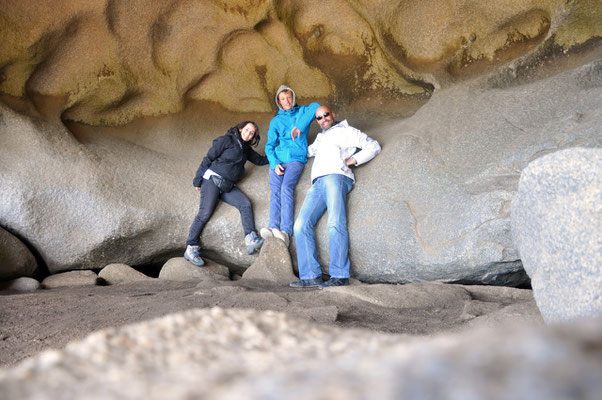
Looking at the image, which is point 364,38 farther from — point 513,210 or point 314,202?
point 513,210

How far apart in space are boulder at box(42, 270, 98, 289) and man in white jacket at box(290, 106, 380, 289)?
173 cm

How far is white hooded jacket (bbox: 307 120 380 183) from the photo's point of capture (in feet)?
14.4

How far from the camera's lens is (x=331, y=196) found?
14.0ft

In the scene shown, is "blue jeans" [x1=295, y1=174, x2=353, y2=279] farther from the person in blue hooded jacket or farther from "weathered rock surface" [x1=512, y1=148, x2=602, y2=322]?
"weathered rock surface" [x1=512, y1=148, x2=602, y2=322]

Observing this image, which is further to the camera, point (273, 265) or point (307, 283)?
point (273, 265)

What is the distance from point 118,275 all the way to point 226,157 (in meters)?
1.38

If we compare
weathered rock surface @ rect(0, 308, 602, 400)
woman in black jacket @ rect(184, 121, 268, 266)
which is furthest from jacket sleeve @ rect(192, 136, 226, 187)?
weathered rock surface @ rect(0, 308, 602, 400)

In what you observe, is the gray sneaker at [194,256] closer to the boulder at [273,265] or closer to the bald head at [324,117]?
the boulder at [273,265]


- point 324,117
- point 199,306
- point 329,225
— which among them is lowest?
point 199,306

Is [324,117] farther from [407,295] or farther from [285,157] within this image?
[407,295]

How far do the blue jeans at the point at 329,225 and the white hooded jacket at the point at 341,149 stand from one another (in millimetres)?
74

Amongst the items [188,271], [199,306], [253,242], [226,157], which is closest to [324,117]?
[226,157]

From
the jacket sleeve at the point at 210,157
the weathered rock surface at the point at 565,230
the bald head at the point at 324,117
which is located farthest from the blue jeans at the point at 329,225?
the weathered rock surface at the point at 565,230

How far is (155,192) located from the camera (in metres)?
4.93
